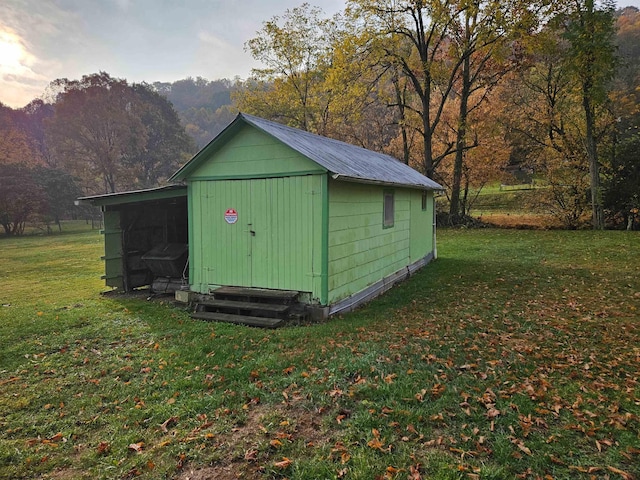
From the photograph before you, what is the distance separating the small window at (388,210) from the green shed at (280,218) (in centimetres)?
52

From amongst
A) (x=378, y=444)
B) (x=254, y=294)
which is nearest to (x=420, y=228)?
(x=254, y=294)

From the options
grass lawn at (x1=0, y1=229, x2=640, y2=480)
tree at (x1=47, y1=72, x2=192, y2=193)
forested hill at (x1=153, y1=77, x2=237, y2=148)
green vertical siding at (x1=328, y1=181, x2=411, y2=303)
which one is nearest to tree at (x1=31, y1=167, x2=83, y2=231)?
tree at (x1=47, y1=72, x2=192, y2=193)

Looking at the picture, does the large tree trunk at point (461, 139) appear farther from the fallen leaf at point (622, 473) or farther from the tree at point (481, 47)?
the fallen leaf at point (622, 473)

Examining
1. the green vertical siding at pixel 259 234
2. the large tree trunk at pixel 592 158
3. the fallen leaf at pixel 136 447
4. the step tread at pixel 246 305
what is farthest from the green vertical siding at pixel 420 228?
the large tree trunk at pixel 592 158

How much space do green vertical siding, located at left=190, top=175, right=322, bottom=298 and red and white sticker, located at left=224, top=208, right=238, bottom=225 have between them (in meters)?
0.06

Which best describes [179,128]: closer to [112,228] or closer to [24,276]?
[24,276]

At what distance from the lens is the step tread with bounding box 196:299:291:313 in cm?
643

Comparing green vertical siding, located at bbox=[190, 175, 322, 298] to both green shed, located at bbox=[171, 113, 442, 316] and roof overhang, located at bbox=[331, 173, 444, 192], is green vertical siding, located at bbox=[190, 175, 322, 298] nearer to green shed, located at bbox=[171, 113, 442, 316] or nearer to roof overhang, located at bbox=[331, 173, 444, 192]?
green shed, located at bbox=[171, 113, 442, 316]

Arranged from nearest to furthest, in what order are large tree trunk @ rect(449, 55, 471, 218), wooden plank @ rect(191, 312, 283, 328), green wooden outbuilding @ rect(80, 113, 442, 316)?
wooden plank @ rect(191, 312, 283, 328) < green wooden outbuilding @ rect(80, 113, 442, 316) < large tree trunk @ rect(449, 55, 471, 218)

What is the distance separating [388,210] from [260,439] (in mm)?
6557

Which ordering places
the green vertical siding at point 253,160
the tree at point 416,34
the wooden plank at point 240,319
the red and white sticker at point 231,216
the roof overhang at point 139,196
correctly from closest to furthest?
the wooden plank at point 240,319
the green vertical siding at point 253,160
the red and white sticker at point 231,216
the roof overhang at point 139,196
the tree at point 416,34

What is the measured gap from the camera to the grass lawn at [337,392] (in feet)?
9.30

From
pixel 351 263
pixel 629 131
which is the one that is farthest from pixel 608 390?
pixel 629 131

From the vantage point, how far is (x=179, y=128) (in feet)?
155
